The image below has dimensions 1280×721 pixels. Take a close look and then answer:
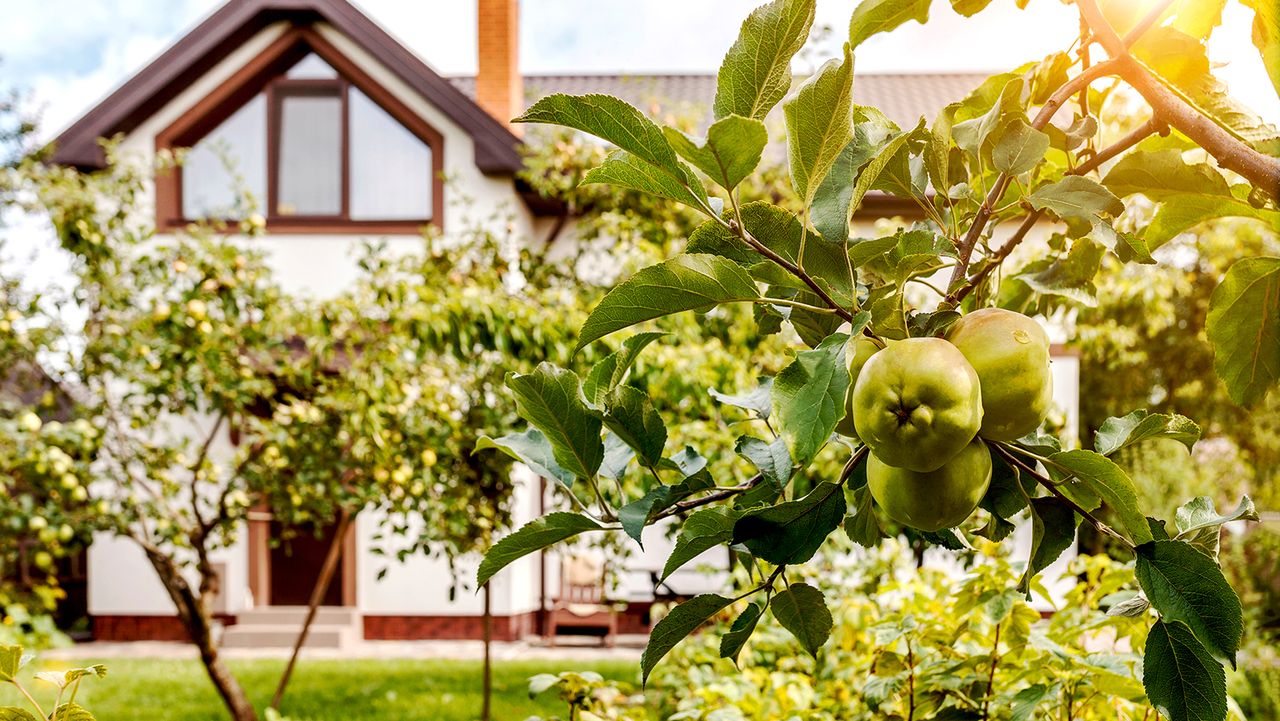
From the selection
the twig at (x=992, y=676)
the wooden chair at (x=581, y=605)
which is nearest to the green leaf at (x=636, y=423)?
the twig at (x=992, y=676)

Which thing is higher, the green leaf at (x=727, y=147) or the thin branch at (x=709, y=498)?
the green leaf at (x=727, y=147)

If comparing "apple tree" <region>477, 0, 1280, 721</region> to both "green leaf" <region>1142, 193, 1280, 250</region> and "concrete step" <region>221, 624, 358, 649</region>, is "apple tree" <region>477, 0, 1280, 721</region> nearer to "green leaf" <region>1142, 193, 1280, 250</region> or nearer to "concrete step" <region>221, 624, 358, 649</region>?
"green leaf" <region>1142, 193, 1280, 250</region>

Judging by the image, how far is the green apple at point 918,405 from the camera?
0.61 m

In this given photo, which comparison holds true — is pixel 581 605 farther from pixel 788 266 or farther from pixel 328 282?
pixel 788 266

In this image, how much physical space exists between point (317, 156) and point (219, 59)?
139 centimetres

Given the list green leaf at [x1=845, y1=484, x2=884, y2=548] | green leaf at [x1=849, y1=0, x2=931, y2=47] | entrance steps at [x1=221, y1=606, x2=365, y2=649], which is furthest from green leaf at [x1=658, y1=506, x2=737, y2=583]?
entrance steps at [x1=221, y1=606, x2=365, y2=649]

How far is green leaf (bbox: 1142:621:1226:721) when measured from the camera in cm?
71

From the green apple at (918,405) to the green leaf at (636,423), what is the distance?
0.26 m

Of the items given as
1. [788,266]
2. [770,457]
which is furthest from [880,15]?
[770,457]

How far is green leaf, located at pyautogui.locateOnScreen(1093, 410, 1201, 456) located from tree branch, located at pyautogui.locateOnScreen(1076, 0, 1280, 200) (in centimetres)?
20

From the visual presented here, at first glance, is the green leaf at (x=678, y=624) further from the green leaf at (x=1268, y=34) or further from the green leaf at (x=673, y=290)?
the green leaf at (x=1268, y=34)

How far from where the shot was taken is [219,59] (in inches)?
395

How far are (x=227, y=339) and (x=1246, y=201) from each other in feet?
16.3

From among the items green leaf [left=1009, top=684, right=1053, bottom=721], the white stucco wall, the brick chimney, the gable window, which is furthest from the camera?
the brick chimney
